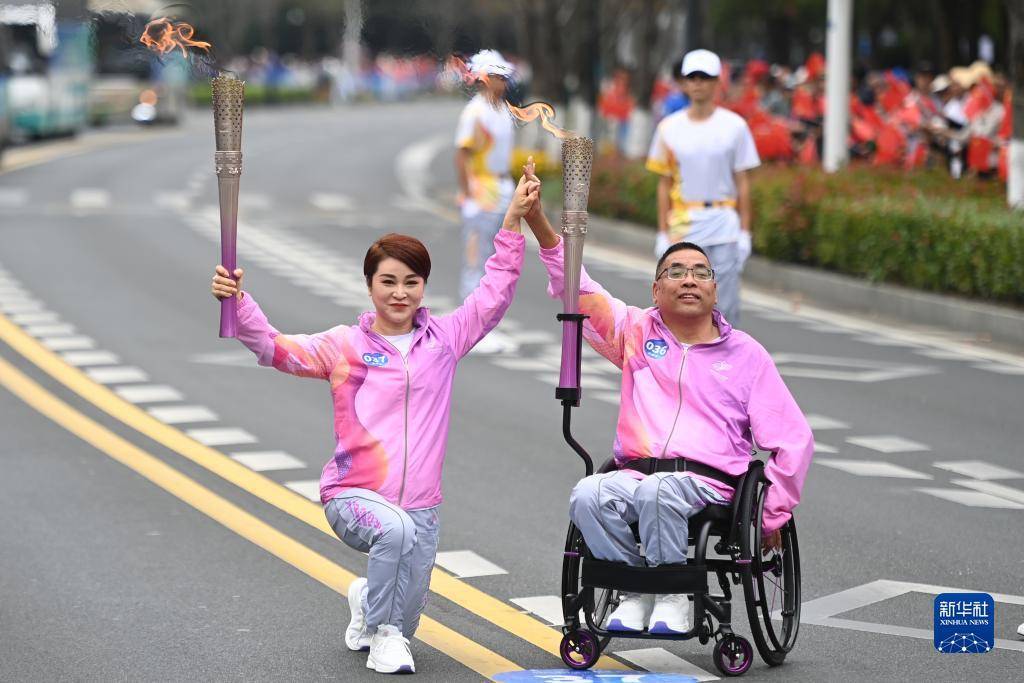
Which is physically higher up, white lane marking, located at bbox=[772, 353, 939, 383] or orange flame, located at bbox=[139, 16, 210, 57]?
orange flame, located at bbox=[139, 16, 210, 57]

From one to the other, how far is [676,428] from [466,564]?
1.98 metres

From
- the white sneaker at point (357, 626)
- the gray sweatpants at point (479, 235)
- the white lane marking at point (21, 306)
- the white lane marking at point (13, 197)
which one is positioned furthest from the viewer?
the white lane marking at point (13, 197)

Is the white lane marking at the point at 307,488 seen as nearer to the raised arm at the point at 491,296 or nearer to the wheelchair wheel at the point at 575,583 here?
the raised arm at the point at 491,296

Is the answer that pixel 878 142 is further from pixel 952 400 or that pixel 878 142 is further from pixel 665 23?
pixel 665 23

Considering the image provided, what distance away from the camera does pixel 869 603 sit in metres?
7.43

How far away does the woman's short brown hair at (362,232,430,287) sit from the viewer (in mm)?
6469

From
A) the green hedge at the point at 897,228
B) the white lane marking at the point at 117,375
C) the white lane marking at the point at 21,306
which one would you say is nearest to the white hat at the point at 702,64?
the white lane marking at the point at 117,375

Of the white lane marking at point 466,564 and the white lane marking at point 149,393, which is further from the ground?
the white lane marking at point 466,564

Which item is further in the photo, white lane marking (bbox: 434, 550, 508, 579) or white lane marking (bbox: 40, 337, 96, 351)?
white lane marking (bbox: 40, 337, 96, 351)

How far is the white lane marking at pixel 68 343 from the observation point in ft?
47.3

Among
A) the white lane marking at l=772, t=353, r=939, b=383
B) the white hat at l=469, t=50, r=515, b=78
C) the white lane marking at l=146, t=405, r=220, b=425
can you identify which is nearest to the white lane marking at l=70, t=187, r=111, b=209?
the white lane marking at l=772, t=353, r=939, b=383

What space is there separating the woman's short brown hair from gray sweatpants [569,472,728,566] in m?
0.91

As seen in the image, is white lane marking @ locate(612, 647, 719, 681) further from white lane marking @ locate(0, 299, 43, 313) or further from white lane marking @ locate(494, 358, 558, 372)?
white lane marking @ locate(0, 299, 43, 313)

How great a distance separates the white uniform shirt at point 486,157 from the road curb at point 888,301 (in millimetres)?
4006
